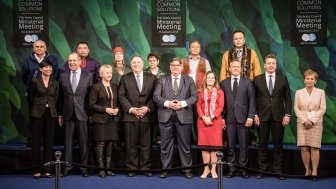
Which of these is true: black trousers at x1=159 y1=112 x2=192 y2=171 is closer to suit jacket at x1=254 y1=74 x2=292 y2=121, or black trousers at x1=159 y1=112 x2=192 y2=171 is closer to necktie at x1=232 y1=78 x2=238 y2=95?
necktie at x1=232 y1=78 x2=238 y2=95

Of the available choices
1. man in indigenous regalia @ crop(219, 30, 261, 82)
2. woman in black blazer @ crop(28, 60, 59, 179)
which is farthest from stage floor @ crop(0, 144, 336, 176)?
man in indigenous regalia @ crop(219, 30, 261, 82)

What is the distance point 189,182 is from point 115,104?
154cm

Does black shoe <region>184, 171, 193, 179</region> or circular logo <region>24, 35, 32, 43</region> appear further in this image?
circular logo <region>24, 35, 32, 43</region>

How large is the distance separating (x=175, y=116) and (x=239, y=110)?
0.91 m

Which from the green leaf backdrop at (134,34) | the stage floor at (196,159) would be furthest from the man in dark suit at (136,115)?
the green leaf backdrop at (134,34)

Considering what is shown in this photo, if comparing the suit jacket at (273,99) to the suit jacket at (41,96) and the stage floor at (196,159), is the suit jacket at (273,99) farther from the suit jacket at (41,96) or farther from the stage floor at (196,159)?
the suit jacket at (41,96)

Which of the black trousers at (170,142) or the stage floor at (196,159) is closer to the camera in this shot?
the black trousers at (170,142)

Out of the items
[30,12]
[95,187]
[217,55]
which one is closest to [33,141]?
[95,187]

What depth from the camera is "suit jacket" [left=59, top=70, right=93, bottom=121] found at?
26.1ft

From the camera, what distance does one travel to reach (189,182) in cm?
773

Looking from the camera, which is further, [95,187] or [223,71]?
[223,71]

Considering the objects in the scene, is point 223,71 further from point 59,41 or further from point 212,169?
point 59,41

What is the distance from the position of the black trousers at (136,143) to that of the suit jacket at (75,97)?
2.18ft

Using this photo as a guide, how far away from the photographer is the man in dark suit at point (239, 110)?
25.9 feet
